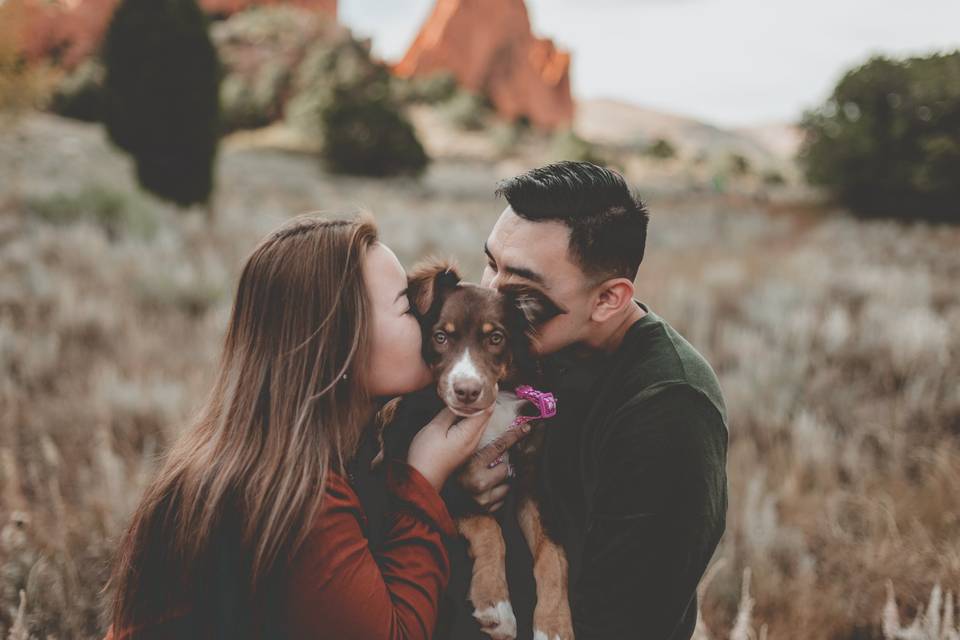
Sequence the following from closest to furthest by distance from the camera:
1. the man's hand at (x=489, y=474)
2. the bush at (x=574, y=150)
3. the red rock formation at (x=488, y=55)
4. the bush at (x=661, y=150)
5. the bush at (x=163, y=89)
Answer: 1. the man's hand at (x=489, y=474)
2. the bush at (x=163, y=89)
3. the bush at (x=574, y=150)
4. the bush at (x=661, y=150)
5. the red rock formation at (x=488, y=55)

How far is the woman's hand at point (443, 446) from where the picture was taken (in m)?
1.95

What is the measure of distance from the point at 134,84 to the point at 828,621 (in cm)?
1395

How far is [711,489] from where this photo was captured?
173 centimetres

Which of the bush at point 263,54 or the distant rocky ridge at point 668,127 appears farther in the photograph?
the distant rocky ridge at point 668,127

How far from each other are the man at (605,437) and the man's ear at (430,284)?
164mm

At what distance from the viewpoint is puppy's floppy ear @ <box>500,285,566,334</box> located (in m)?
2.27

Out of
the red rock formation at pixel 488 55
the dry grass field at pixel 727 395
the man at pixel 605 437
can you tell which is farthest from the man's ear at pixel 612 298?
the red rock formation at pixel 488 55

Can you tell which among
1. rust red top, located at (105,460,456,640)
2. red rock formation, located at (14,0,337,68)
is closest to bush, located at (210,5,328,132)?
red rock formation, located at (14,0,337,68)

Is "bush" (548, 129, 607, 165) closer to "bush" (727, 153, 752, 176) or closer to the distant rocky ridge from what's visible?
"bush" (727, 153, 752, 176)

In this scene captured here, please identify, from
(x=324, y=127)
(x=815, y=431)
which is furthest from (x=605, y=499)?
(x=324, y=127)

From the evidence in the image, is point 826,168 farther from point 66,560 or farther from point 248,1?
point 248,1

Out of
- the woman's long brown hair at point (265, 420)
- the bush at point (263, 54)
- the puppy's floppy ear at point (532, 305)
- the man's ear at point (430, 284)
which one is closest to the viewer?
the woman's long brown hair at point (265, 420)

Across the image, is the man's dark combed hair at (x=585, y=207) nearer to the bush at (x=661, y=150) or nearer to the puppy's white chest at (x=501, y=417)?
the puppy's white chest at (x=501, y=417)

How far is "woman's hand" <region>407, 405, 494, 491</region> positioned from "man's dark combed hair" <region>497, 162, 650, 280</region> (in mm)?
659
